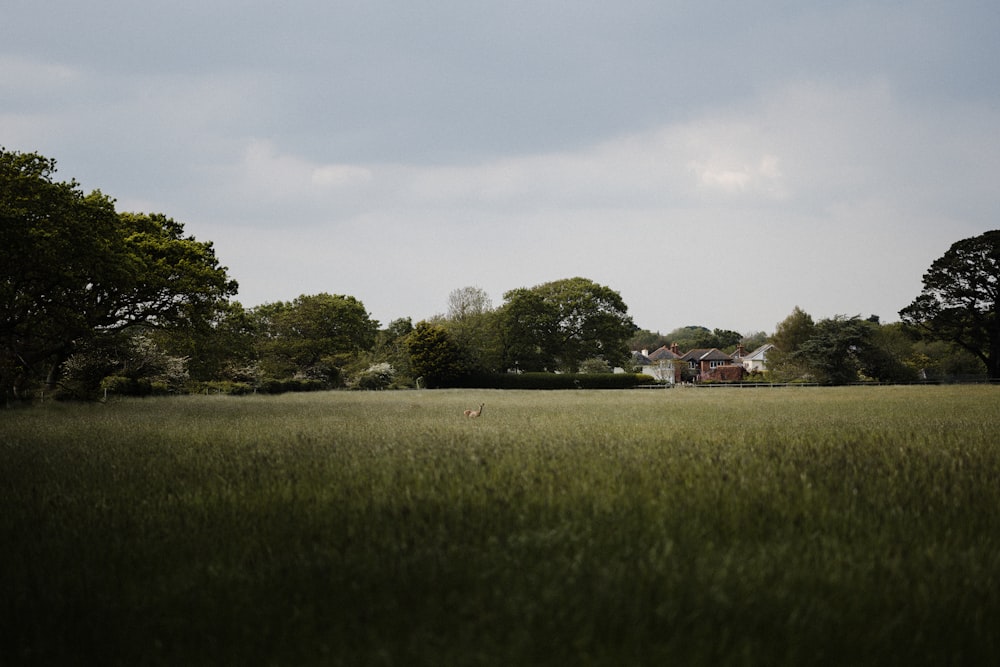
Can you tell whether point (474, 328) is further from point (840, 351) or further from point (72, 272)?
point (72, 272)

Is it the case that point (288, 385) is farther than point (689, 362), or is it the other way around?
point (689, 362)

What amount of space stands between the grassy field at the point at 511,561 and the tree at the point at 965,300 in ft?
193

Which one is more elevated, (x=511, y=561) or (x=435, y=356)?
(x=435, y=356)

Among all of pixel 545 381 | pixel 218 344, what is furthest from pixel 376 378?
pixel 218 344

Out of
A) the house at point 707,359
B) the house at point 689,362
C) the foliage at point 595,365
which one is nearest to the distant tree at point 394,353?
the foliage at point 595,365

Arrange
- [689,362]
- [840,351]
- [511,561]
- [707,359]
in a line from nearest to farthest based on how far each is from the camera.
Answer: [511,561] < [840,351] < [689,362] < [707,359]

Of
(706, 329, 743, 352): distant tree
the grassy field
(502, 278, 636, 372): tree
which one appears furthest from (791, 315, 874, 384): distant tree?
(706, 329, 743, 352): distant tree

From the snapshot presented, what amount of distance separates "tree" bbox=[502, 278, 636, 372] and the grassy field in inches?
2332

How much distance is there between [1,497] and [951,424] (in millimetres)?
16471

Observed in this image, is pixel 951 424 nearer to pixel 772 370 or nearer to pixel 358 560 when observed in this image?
pixel 358 560

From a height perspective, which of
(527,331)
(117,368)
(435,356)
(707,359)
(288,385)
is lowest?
(288,385)

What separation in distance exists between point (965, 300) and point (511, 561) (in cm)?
6677

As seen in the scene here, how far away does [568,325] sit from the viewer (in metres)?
69.8

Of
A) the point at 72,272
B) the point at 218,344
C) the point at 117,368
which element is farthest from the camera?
the point at 218,344
